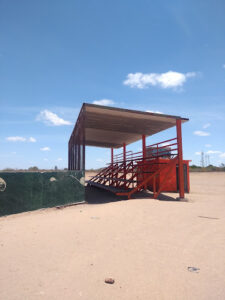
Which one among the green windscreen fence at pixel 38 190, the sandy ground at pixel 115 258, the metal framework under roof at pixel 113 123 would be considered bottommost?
the sandy ground at pixel 115 258

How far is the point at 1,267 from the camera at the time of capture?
3.05 metres

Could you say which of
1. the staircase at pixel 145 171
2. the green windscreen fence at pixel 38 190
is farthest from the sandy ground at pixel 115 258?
the staircase at pixel 145 171

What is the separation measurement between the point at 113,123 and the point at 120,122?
464mm

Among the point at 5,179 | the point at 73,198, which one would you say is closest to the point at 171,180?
the point at 73,198

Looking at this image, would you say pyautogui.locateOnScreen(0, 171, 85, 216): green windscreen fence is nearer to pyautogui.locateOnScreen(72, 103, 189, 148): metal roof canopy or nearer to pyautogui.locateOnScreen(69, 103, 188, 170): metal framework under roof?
pyautogui.locateOnScreen(69, 103, 188, 170): metal framework under roof

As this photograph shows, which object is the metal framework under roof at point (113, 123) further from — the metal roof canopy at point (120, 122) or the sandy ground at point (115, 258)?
the sandy ground at point (115, 258)

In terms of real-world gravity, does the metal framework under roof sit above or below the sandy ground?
above

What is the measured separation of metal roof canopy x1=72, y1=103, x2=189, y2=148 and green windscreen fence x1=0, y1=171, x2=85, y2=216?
2347 millimetres

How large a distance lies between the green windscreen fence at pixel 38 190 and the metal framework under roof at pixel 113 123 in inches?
41.4

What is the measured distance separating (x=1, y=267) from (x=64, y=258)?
906 millimetres

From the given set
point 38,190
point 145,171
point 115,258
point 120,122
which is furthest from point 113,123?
point 115,258

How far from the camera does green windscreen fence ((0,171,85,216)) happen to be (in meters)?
6.81

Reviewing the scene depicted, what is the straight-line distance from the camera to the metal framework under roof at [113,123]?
8.92 m

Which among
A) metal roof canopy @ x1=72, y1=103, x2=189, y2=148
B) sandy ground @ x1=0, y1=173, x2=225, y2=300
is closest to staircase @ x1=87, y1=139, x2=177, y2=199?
metal roof canopy @ x1=72, y1=103, x2=189, y2=148
